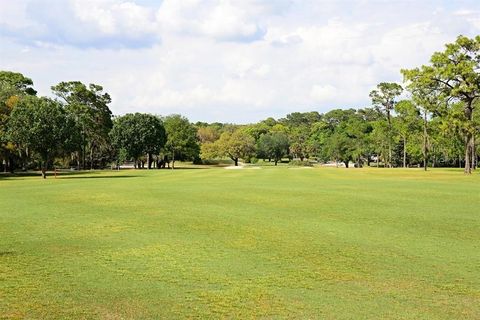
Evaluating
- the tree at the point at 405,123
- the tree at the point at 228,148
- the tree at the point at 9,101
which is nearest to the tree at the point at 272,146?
the tree at the point at 228,148

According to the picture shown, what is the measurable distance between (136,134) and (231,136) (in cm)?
3420

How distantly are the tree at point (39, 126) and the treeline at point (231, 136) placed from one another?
11cm

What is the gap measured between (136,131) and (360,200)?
79187 millimetres

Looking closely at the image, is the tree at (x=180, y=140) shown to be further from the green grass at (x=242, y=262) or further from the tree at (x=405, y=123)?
the green grass at (x=242, y=262)

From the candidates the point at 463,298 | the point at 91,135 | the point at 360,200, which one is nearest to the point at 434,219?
the point at 360,200

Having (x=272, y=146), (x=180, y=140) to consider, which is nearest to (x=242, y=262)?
(x=180, y=140)

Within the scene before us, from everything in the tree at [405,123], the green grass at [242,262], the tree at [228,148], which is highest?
the tree at [405,123]

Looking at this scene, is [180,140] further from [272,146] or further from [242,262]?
[242,262]

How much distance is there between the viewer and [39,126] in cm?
5603

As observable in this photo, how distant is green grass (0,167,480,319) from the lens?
916 centimetres

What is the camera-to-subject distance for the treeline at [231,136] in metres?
56.7

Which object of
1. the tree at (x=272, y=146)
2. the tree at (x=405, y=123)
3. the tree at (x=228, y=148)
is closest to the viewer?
the tree at (x=405, y=123)

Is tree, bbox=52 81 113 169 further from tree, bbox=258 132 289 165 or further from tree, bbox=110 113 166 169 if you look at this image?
tree, bbox=258 132 289 165

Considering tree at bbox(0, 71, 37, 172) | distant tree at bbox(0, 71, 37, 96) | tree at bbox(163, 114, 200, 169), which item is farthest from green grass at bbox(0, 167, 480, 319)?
tree at bbox(163, 114, 200, 169)
